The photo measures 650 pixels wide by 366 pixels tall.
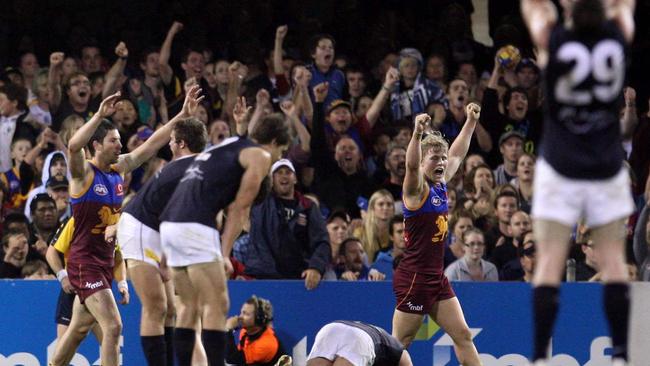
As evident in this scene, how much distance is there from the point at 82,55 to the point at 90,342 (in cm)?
494

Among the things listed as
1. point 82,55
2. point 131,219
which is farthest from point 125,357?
point 82,55

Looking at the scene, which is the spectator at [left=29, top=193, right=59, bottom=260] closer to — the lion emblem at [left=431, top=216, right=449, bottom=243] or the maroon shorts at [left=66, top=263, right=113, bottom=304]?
the maroon shorts at [left=66, top=263, right=113, bottom=304]

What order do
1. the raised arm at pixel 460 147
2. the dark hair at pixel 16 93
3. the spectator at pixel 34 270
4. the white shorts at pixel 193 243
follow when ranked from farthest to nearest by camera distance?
the dark hair at pixel 16 93, the spectator at pixel 34 270, the raised arm at pixel 460 147, the white shorts at pixel 193 243

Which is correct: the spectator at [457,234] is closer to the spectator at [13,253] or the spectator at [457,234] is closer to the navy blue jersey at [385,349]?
the navy blue jersey at [385,349]

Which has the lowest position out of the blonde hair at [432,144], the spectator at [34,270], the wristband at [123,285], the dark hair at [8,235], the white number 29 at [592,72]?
the spectator at [34,270]

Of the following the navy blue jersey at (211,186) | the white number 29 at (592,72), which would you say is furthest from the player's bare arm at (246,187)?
the white number 29 at (592,72)

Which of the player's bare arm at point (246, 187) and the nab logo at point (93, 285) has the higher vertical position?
the player's bare arm at point (246, 187)

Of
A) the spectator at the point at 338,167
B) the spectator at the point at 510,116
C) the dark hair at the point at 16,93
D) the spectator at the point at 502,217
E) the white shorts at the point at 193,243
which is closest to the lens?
the white shorts at the point at 193,243

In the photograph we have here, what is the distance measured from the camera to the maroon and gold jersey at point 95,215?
1097 cm

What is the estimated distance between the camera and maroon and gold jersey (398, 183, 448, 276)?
10828 millimetres

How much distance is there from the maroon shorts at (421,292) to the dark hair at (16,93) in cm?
601

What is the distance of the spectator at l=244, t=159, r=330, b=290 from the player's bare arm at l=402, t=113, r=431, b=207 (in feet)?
6.43

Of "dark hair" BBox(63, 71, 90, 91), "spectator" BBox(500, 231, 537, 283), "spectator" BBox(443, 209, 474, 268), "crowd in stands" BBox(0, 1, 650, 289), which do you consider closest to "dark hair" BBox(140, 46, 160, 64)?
"crowd in stands" BBox(0, 1, 650, 289)

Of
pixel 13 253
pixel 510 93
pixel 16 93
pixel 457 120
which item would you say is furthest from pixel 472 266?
pixel 16 93
